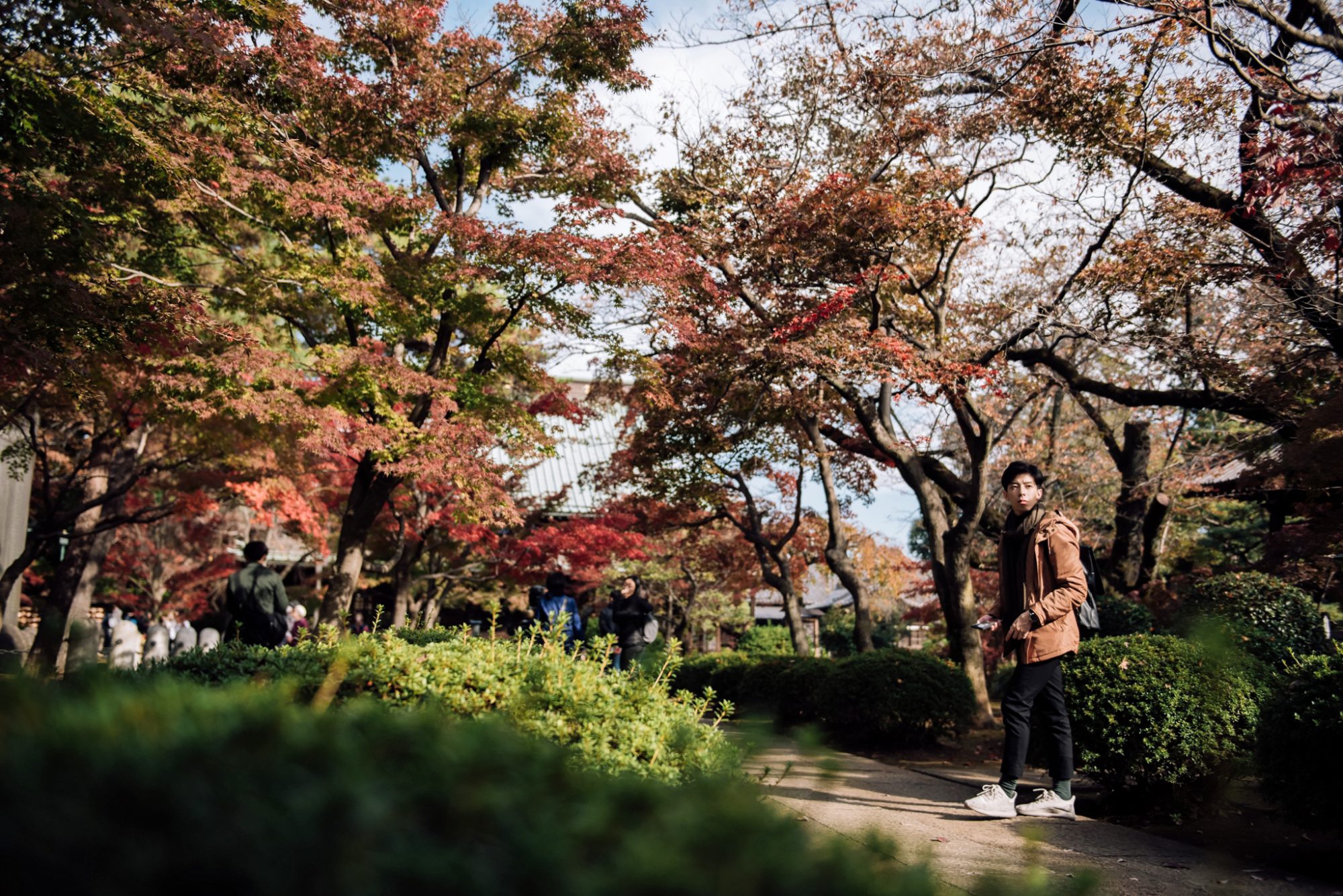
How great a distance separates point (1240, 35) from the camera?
776cm

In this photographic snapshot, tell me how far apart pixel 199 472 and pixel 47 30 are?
1150 centimetres

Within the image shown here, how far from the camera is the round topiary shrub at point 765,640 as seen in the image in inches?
1083

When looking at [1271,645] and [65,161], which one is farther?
[65,161]

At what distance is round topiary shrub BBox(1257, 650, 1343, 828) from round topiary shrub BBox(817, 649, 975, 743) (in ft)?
16.1

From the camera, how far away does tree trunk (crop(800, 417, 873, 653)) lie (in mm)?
13188

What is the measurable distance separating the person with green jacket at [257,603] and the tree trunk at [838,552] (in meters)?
7.80

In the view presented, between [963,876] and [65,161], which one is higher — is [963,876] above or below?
below

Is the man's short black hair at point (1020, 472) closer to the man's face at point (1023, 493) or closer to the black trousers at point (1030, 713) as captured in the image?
the man's face at point (1023, 493)

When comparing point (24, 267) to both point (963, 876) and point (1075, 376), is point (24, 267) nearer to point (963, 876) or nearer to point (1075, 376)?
point (963, 876)

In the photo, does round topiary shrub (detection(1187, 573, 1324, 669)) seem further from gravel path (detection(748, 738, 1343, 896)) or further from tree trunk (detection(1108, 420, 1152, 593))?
tree trunk (detection(1108, 420, 1152, 593))

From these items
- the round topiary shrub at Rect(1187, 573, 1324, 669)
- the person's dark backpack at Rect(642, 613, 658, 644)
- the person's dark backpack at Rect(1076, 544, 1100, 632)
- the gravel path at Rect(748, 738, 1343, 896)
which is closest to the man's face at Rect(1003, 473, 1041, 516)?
the person's dark backpack at Rect(1076, 544, 1100, 632)

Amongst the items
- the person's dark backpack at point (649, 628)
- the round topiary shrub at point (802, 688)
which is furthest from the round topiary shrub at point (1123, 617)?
the person's dark backpack at point (649, 628)

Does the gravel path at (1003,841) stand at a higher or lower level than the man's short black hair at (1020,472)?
lower

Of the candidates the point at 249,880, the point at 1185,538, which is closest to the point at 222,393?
the point at 249,880
